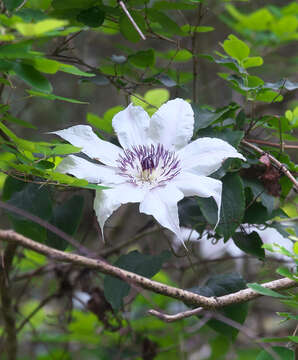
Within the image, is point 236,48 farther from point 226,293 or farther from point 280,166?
point 226,293


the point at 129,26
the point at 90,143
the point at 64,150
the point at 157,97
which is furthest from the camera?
the point at 157,97

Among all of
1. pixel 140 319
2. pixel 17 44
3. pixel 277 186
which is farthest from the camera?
pixel 140 319

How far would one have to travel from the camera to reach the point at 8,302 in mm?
971

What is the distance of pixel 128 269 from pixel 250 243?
0.62ft

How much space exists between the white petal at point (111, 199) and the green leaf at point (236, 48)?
28cm

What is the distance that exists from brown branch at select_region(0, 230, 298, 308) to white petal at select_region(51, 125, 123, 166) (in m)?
0.14

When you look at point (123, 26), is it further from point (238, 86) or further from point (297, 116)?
point (297, 116)

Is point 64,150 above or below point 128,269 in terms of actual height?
above

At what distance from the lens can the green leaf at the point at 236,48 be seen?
76cm

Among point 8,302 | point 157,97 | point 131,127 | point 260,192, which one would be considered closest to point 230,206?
point 260,192

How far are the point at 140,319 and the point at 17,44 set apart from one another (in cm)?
93

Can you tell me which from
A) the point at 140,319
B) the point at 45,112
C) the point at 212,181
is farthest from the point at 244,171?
the point at 45,112

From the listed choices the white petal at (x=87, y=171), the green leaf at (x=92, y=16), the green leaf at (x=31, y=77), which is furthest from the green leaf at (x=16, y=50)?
the green leaf at (x=92, y=16)

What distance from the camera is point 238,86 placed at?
0.77 m
